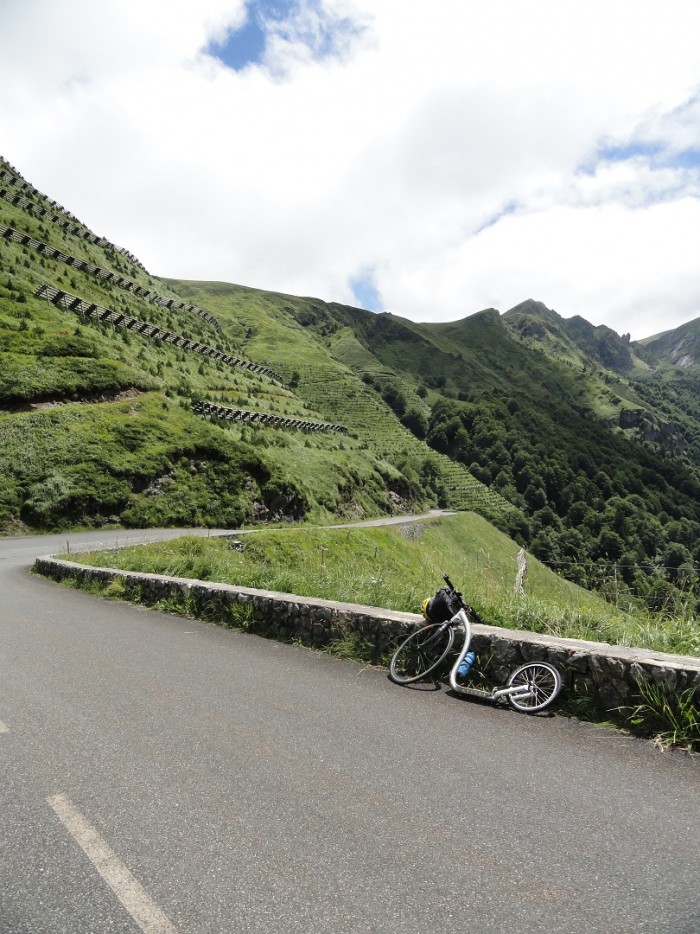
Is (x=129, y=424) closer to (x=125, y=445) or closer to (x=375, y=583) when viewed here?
(x=125, y=445)

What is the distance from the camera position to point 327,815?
406 cm

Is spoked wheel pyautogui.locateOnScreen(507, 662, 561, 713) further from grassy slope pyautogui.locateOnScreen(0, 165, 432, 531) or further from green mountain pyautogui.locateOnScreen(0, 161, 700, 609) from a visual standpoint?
grassy slope pyautogui.locateOnScreen(0, 165, 432, 531)

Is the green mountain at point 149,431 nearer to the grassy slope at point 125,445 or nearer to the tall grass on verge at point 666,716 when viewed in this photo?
the grassy slope at point 125,445

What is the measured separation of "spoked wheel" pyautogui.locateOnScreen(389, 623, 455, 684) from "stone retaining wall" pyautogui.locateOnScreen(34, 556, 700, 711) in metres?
0.27

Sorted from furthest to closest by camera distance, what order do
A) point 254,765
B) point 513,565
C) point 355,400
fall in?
point 355,400
point 513,565
point 254,765

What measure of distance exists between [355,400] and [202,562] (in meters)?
122

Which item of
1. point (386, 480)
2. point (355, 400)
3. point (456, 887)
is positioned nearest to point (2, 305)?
point (386, 480)

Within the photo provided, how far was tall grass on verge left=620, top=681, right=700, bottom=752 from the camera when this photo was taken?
17.0 ft

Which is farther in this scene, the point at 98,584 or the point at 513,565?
the point at 513,565

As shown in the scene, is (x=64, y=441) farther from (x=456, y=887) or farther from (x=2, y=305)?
(x=456, y=887)

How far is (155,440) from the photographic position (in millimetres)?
38719

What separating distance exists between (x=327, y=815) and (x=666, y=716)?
3493mm

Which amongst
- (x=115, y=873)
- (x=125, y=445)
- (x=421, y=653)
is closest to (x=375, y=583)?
(x=421, y=653)

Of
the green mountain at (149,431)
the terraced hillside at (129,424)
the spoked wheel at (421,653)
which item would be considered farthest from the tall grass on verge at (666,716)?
the terraced hillside at (129,424)
